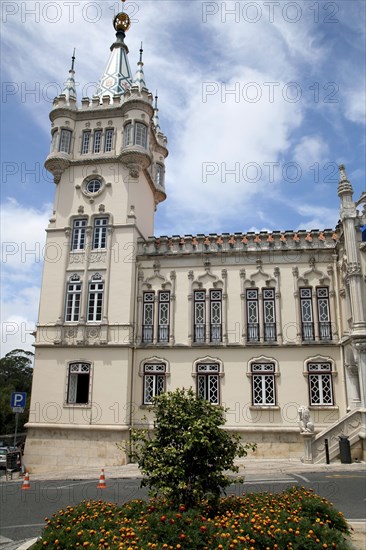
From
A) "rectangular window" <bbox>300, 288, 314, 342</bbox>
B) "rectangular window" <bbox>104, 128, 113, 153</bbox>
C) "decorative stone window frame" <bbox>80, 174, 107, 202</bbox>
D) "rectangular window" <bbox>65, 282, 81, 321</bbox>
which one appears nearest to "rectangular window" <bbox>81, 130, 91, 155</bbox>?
"rectangular window" <bbox>104, 128, 113, 153</bbox>

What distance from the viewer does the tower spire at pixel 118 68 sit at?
96.7 feet

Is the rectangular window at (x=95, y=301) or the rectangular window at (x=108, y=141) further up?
the rectangular window at (x=108, y=141)

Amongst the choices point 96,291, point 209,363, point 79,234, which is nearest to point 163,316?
point 209,363

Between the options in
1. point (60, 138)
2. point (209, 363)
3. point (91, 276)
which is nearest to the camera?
point (209, 363)

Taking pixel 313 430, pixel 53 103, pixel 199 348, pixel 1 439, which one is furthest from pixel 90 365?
pixel 1 439

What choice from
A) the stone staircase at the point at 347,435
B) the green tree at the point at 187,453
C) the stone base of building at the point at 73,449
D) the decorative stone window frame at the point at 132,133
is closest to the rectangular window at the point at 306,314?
the stone staircase at the point at 347,435

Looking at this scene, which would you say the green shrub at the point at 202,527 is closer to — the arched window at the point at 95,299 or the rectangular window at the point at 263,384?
the rectangular window at the point at 263,384

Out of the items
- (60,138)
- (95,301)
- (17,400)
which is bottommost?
(17,400)

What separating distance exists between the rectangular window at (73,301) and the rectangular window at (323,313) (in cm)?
1298

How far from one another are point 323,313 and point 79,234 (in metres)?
14.3

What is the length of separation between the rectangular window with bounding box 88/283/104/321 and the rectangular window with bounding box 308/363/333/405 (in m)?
11.5

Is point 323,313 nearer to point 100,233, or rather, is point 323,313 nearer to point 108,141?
point 100,233

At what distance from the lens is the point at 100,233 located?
84.8 ft

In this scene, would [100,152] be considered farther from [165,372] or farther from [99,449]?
[99,449]
